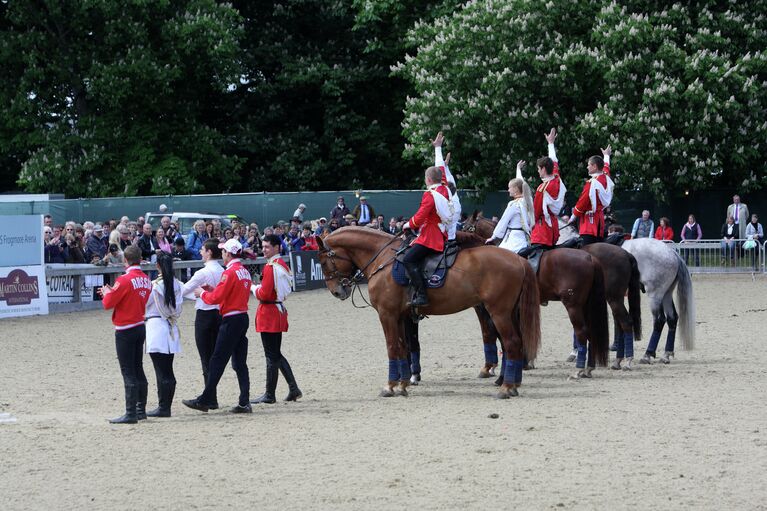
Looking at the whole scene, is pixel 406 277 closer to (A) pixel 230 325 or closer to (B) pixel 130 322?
(A) pixel 230 325

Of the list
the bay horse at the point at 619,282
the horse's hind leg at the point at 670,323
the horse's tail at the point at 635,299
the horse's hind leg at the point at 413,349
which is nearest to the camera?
the horse's hind leg at the point at 413,349

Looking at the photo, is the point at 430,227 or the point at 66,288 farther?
the point at 66,288

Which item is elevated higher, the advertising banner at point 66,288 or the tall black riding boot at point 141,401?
the advertising banner at point 66,288

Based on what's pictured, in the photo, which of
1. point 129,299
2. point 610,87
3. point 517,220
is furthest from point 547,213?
point 610,87

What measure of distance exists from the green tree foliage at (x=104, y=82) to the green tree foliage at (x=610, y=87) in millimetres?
8185

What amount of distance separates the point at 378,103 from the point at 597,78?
40.6 feet

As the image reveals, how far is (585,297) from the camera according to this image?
15.5 metres

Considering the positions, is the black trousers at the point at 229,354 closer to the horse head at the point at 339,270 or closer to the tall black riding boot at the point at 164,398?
the tall black riding boot at the point at 164,398

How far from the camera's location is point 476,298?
1432 cm

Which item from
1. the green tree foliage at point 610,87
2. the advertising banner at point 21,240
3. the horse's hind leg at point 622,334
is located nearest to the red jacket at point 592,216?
the horse's hind leg at point 622,334

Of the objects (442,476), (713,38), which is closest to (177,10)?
(713,38)

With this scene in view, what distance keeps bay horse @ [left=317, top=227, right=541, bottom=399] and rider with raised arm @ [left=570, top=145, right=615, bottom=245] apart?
9.11 feet

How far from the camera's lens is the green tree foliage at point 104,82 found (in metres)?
40.0

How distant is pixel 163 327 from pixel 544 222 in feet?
17.8
